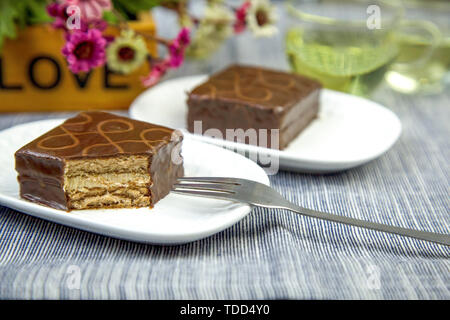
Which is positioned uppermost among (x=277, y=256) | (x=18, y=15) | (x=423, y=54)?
(x=18, y=15)

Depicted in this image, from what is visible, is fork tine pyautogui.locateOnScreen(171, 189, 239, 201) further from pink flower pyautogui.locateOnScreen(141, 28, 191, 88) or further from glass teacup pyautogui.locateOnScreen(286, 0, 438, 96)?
glass teacup pyautogui.locateOnScreen(286, 0, 438, 96)

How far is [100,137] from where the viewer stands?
1.30m

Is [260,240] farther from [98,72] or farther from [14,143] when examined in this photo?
[98,72]

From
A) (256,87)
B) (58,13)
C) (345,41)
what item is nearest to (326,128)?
(256,87)

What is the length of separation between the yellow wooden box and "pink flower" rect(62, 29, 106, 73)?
22 cm

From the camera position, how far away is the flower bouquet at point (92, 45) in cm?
153

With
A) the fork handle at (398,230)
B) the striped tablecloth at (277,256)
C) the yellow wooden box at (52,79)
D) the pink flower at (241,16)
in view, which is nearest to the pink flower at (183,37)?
the yellow wooden box at (52,79)

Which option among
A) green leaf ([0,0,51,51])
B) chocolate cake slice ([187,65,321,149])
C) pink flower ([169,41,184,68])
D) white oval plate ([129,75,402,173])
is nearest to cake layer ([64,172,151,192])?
white oval plate ([129,75,402,173])

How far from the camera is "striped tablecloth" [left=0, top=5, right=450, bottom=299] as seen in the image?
3.38ft

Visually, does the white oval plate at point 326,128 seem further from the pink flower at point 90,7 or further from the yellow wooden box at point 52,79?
the pink flower at point 90,7

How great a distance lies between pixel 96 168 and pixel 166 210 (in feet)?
0.59

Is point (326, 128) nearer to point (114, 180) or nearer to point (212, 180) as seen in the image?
point (212, 180)

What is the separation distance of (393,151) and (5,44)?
1187 mm

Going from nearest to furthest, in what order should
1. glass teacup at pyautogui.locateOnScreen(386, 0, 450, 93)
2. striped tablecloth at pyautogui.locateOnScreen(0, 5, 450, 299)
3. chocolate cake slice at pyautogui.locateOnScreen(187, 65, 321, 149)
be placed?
striped tablecloth at pyautogui.locateOnScreen(0, 5, 450, 299) < chocolate cake slice at pyautogui.locateOnScreen(187, 65, 321, 149) < glass teacup at pyautogui.locateOnScreen(386, 0, 450, 93)
